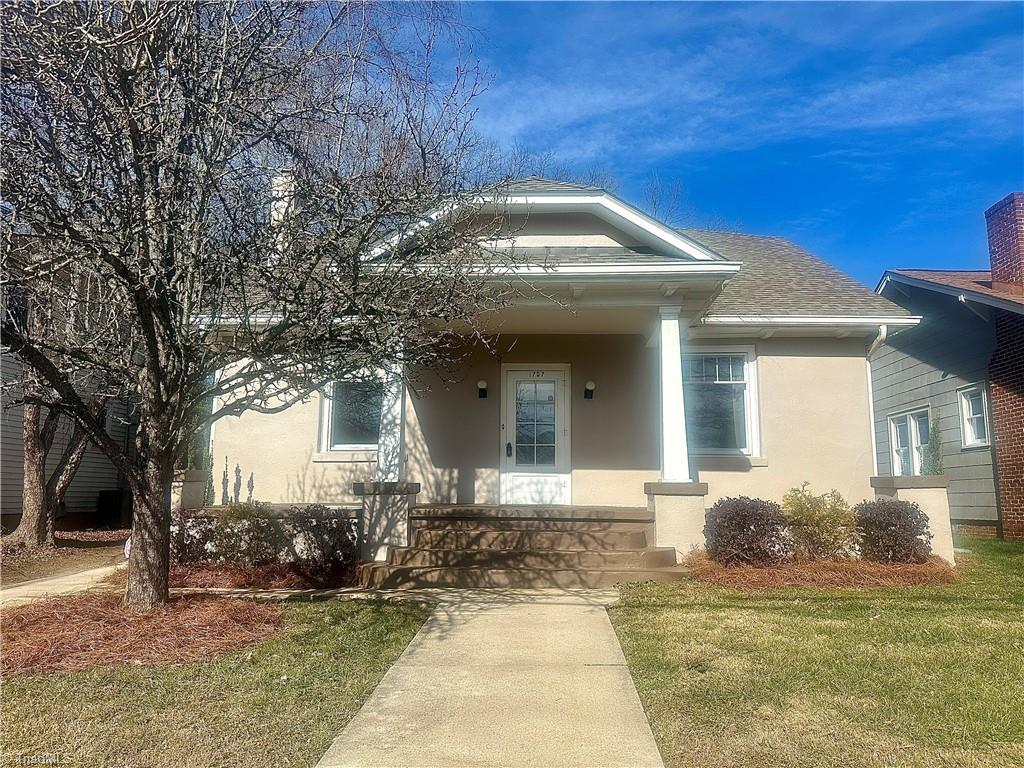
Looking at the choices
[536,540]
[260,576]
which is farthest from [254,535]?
[536,540]

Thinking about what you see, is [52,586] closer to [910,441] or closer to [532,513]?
[532,513]

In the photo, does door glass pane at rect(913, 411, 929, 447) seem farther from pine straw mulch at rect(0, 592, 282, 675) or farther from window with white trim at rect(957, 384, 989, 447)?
pine straw mulch at rect(0, 592, 282, 675)

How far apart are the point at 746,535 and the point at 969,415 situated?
24.7 feet

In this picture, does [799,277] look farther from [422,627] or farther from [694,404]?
[422,627]

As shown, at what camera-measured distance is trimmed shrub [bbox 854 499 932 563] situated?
775cm

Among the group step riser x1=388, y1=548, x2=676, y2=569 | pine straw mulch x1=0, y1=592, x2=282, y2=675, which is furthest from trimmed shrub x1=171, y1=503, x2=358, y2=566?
pine straw mulch x1=0, y1=592, x2=282, y2=675

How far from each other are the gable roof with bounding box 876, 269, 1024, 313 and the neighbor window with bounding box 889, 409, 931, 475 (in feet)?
8.38

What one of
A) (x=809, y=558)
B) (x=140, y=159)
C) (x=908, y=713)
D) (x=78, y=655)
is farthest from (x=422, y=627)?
(x=809, y=558)

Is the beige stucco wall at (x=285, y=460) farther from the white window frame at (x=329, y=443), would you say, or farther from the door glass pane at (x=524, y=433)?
the door glass pane at (x=524, y=433)

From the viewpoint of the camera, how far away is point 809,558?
786 cm

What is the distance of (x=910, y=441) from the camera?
14023mm

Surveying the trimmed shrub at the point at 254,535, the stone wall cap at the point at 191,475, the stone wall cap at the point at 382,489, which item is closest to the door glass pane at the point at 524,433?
the stone wall cap at the point at 382,489

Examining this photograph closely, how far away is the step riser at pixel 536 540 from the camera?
318 inches

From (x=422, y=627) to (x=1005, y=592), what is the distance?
5709 mm
